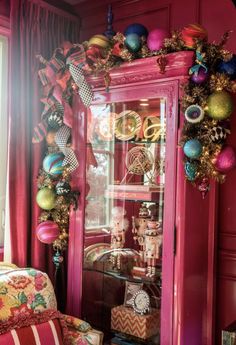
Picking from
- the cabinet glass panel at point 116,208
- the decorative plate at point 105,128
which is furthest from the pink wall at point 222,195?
the decorative plate at point 105,128

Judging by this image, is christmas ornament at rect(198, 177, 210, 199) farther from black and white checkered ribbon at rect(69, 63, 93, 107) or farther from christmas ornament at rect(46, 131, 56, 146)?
christmas ornament at rect(46, 131, 56, 146)

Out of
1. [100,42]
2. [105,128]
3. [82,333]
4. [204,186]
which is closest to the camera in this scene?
[204,186]

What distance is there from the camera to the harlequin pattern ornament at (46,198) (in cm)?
233

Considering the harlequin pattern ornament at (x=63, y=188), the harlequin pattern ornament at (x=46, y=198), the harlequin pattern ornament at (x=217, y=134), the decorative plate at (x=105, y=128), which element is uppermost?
the decorative plate at (x=105, y=128)

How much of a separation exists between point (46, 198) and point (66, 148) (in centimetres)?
31

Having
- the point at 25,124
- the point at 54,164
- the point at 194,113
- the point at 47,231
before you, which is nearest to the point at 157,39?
the point at 194,113

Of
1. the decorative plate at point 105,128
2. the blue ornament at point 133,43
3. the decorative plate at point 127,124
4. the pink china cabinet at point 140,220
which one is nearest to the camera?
the pink china cabinet at point 140,220

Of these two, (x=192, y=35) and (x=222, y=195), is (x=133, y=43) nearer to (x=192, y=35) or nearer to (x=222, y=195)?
(x=192, y=35)

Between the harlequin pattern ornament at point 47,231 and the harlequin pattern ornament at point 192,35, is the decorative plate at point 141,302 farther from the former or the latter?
the harlequin pattern ornament at point 192,35

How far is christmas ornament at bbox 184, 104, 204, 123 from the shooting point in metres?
1.85

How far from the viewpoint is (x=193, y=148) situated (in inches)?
72.2

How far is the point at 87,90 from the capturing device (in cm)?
224

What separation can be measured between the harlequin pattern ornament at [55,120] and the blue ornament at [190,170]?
2.81 ft

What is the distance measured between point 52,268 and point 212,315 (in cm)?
107
